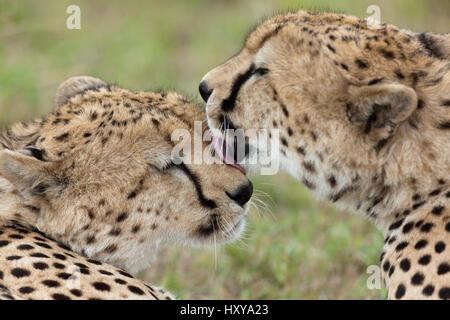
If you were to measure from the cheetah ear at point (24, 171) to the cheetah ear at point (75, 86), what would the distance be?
2.02 feet

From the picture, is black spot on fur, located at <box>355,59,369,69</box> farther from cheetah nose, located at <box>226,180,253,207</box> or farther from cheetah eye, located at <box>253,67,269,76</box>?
cheetah nose, located at <box>226,180,253,207</box>

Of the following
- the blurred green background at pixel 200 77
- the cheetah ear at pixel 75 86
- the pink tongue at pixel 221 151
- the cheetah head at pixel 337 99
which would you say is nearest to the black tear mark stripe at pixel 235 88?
the cheetah head at pixel 337 99

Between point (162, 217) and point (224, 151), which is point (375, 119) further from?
point (162, 217)

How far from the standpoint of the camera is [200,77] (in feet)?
22.0

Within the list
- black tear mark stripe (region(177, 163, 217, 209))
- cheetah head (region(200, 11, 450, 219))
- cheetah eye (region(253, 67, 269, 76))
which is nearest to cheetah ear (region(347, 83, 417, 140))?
cheetah head (region(200, 11, 450, 219))

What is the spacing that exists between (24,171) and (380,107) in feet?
4.06

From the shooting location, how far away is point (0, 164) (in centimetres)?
267

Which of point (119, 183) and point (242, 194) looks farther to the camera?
point (242, 194)

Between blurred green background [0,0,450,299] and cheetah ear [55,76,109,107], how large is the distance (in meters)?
0.41

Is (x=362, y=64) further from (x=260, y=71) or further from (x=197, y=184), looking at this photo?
(x=197, y=184)

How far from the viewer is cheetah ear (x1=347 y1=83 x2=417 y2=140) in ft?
8.25

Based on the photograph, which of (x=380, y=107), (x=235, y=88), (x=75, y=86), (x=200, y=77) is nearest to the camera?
(x=380, y=107)

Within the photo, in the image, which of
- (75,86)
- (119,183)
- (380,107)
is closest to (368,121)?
(380,107)

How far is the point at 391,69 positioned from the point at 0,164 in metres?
1.37
